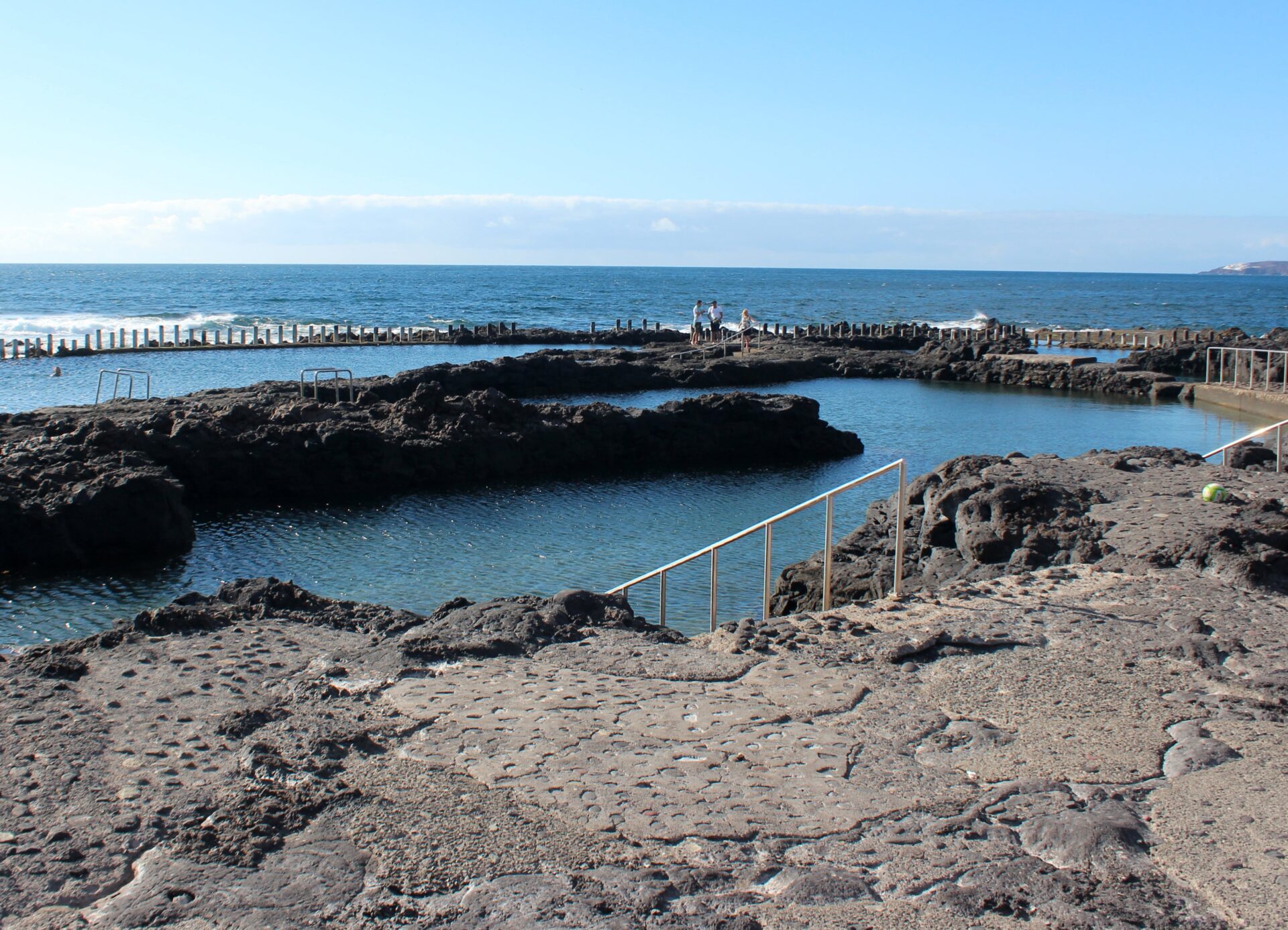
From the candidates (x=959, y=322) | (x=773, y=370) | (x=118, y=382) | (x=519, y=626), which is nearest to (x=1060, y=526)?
(x=519, y=626)

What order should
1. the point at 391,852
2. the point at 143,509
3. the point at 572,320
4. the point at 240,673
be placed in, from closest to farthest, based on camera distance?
the point at 391,852 < the point at 240,673 < the point at 143,509 < the point at 572,320

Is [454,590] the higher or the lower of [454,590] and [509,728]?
the lower

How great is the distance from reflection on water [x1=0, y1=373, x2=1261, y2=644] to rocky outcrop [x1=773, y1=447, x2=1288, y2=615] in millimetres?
1515

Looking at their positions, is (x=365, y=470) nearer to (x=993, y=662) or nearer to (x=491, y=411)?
(x=491, y=411)

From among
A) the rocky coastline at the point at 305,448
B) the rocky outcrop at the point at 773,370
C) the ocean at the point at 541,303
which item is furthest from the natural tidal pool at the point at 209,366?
the ocean at the point at 541,303

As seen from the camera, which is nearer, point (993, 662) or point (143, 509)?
point (993, 662)

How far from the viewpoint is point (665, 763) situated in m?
5.48

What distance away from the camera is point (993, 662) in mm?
7105

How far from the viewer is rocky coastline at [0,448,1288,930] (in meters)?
4.27

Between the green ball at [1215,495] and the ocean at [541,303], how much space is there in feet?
200

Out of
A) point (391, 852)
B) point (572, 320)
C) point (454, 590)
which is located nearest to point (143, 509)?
point (454, 590)

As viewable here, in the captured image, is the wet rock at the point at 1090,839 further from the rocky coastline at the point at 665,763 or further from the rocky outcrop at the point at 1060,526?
the rocky outcrop at the point at 1060,526

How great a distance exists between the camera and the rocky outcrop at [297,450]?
15289 mm

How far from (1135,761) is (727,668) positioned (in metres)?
2.60
